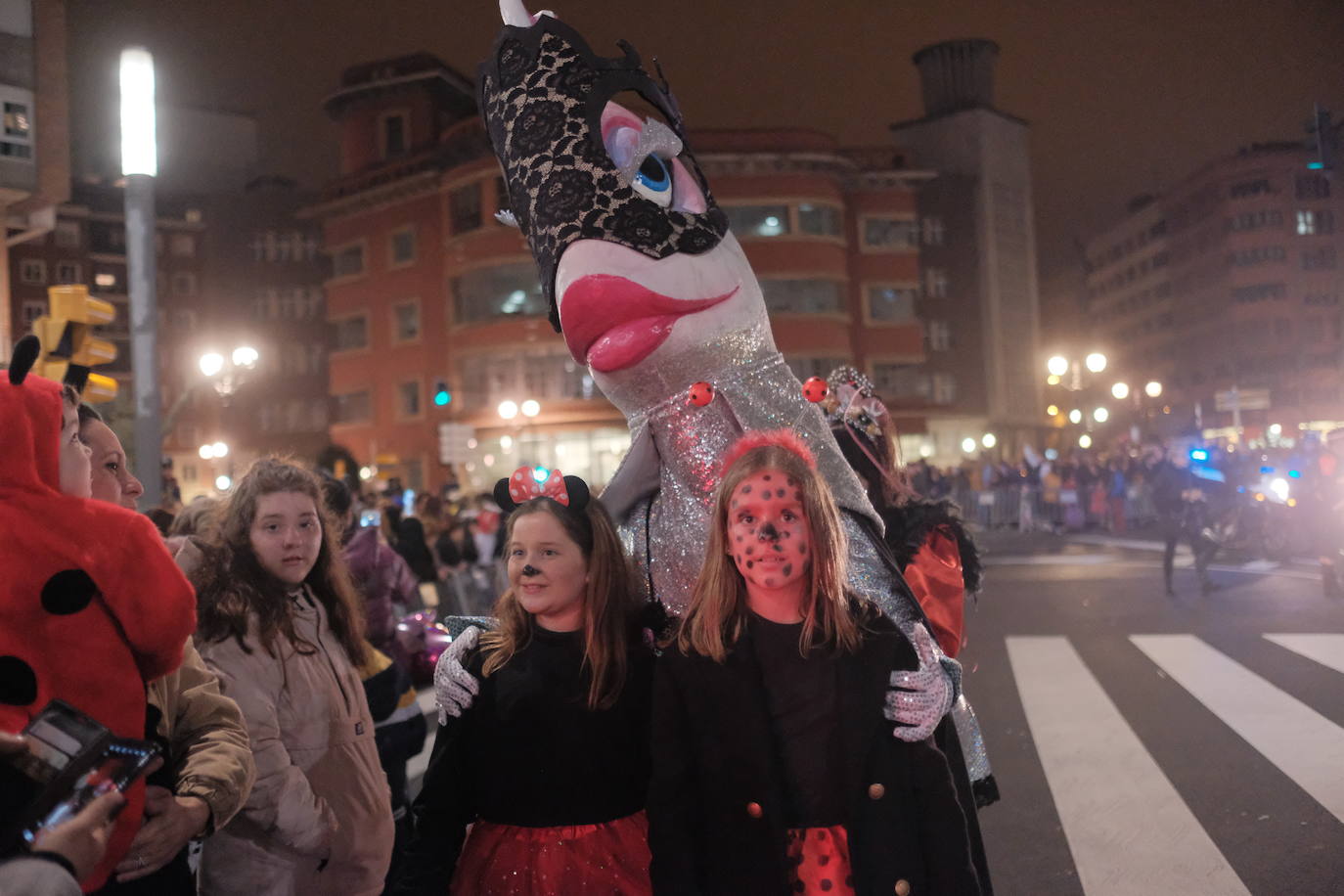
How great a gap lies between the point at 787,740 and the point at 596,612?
1.98 feet

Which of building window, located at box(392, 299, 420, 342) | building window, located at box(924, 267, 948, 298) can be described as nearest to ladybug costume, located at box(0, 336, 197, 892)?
building window, located at box(392, 299, 420, 342)

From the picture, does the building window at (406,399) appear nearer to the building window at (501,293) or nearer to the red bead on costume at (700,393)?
the building window at (501,293)

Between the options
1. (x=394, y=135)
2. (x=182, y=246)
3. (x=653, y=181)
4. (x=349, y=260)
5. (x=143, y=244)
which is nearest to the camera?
(x=653, y=181)

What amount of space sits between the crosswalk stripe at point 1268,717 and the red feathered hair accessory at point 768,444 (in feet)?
11.8

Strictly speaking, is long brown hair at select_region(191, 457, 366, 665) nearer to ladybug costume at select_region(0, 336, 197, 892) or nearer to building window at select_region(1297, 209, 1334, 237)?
ladybug costume at select_region(0, 336, 197, 892)

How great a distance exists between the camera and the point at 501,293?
1452 inches

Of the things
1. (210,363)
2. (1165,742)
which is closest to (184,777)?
(1165,742)

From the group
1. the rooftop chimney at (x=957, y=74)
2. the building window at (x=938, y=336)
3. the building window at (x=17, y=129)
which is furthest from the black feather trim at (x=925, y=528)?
the rooftop chimney at (x=957, y=74)

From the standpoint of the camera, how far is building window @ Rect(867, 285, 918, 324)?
40594 mm

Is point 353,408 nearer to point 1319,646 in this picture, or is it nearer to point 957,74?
point 957,74

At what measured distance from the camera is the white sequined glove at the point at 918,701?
8.13 ft

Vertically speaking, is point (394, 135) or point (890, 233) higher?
point (394, 135)

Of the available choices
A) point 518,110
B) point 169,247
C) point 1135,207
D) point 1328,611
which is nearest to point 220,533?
point 518,110

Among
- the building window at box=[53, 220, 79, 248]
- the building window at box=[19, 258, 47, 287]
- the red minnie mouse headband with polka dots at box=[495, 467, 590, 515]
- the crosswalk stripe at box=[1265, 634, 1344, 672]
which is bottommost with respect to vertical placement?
the crosswalk stripe at box=[1265, 634, 1344, 672]
